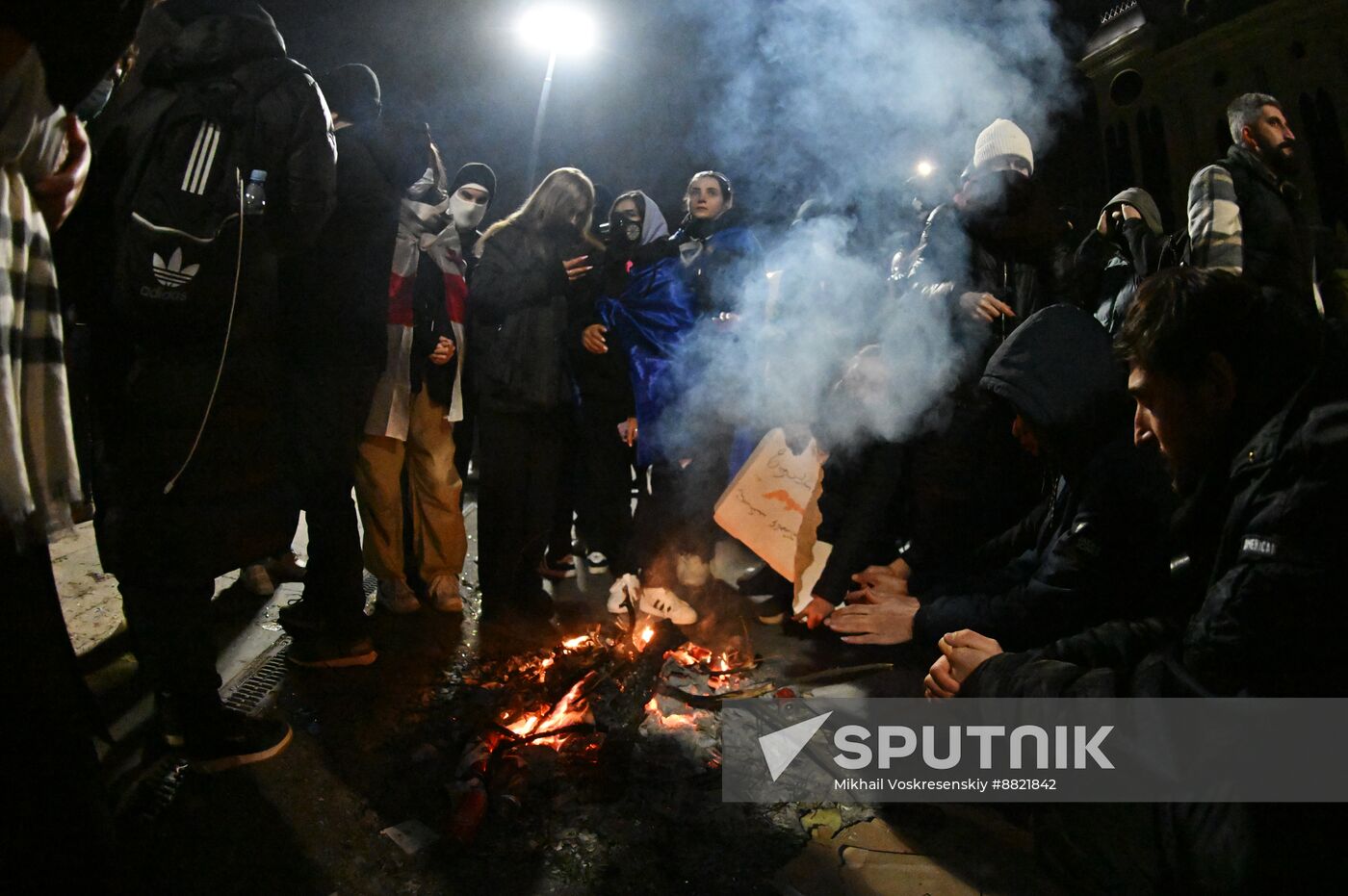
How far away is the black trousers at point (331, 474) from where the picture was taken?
3.42 m

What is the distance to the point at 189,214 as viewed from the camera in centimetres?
228

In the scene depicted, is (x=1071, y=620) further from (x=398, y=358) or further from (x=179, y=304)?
(x=398, y=358)

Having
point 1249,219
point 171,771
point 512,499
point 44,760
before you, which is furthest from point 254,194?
point 1249,219

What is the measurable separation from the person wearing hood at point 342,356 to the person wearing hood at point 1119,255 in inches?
155

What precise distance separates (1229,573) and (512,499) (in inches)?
141

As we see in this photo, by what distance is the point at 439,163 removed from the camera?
418 centimetres

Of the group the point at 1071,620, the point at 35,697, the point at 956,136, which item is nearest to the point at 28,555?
the point at 35,697

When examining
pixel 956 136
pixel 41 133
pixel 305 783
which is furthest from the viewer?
pixel 956 136

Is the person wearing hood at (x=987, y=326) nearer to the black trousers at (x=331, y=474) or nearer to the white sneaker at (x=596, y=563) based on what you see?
the white sneaker at (x=596, y=563)

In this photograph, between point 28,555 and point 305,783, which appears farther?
point 305,783

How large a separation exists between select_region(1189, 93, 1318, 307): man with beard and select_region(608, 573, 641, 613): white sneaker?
158 inches

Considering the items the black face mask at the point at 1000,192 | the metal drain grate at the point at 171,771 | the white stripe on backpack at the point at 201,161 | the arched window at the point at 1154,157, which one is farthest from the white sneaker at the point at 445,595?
the arched window at the point at 1154,157

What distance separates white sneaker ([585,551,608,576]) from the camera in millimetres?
5436

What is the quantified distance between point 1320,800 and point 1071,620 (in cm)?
99
